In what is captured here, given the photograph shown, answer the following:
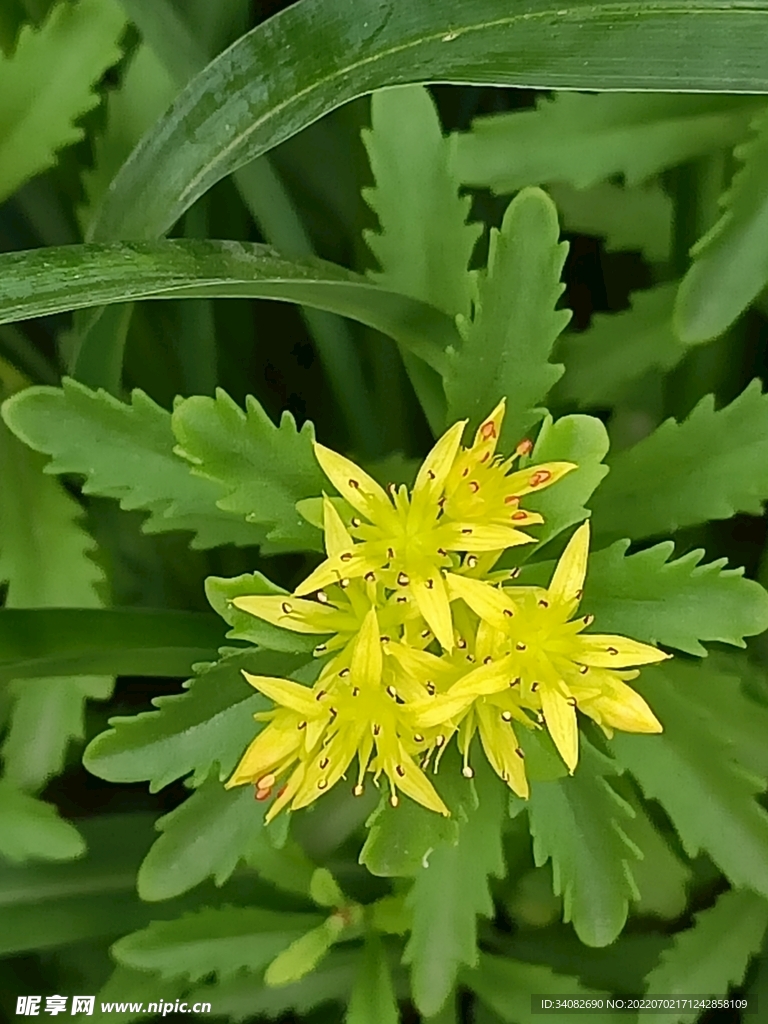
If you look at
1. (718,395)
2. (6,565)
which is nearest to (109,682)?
(6,565)

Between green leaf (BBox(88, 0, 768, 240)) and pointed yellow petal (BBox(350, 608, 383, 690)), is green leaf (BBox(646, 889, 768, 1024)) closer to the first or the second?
pointed yellow petal (BBox(350, 608, 383, 690))

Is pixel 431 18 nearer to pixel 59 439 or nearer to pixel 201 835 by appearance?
pixel 59 439

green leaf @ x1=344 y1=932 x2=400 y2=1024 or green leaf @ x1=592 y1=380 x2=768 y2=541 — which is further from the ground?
green leaf @ x1=592 y1=380 x2=768 y2=541

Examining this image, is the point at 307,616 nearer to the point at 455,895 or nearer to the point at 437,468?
the point at 437,468

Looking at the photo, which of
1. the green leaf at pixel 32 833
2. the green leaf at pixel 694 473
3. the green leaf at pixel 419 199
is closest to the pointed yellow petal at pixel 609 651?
the green leaf at pixel 694 473

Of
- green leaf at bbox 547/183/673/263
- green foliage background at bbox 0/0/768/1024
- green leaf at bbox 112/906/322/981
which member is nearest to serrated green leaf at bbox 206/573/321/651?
green foliage background at bbox 0/0/768/1024

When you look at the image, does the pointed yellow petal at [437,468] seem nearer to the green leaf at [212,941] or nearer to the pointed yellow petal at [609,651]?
the pointed yellow petal at [609,651]
